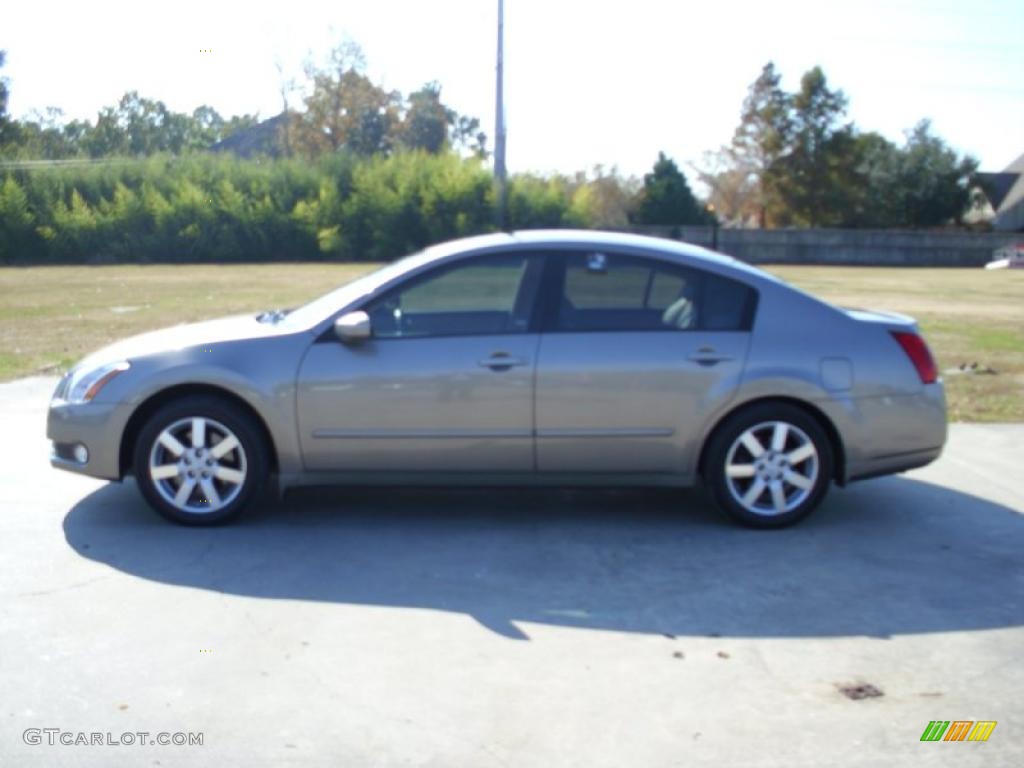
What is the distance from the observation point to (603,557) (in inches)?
239

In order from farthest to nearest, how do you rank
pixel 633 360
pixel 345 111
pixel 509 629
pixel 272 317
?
pixel 345 111, pixel 272 317, pixel 633 360, pixel 509 629

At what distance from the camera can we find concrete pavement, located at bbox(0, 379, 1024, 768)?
412 centimetres

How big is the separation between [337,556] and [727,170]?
Answer: 4913 cm

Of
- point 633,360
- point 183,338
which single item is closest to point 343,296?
point 183,338

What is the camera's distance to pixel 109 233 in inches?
1528

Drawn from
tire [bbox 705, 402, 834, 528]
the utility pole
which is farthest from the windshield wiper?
the utility pole

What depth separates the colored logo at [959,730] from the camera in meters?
4.15

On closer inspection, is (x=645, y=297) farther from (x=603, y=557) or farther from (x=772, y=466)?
(x=603, y=557)

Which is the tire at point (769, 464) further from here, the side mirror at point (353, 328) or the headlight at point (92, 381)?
the headlight at point (92, 381)

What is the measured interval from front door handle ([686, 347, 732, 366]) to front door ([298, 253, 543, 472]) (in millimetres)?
841

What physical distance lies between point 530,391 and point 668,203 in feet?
123

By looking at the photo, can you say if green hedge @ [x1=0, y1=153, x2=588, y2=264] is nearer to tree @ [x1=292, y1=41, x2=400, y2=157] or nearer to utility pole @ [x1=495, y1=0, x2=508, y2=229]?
utility pole @ [x1=495, y1=0, x2=508, y2=229]
